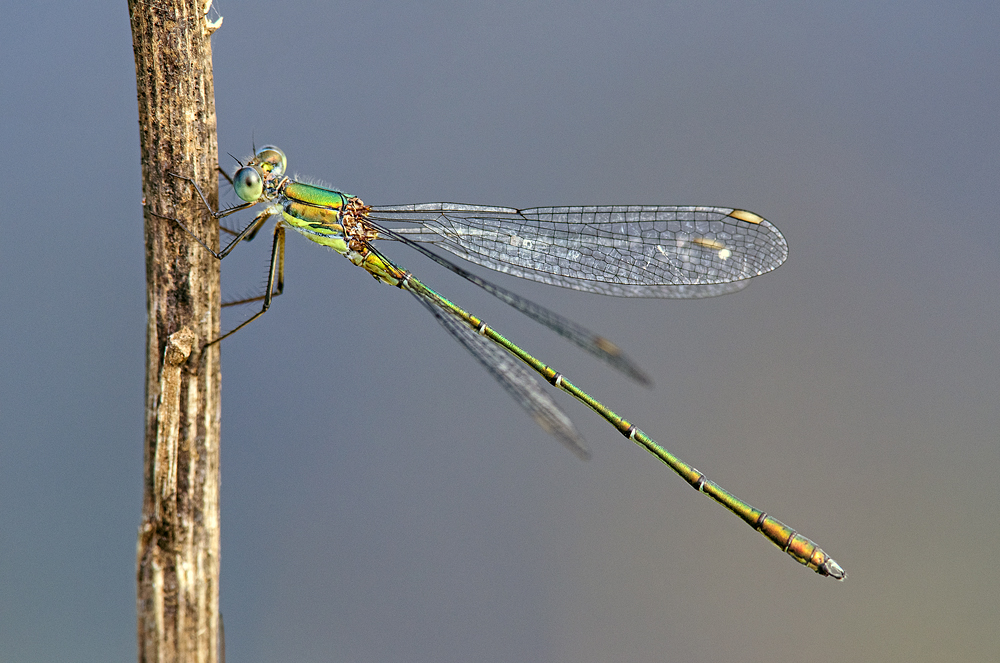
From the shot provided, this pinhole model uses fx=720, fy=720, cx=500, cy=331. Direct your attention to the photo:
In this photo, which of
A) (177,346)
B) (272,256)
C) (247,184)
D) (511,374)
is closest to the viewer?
(177,346)

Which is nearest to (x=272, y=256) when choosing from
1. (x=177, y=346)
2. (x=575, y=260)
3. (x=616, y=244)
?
(x=177, y=346)

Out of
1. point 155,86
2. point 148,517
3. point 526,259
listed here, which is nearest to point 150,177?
point 155,86

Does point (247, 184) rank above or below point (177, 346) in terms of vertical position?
above

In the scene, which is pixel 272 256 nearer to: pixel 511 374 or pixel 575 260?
pixel 511 374

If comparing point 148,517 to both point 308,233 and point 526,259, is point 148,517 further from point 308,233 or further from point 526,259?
point 526,259

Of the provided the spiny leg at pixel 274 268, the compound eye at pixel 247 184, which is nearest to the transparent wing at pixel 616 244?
the spiny leg at pixel 274 268

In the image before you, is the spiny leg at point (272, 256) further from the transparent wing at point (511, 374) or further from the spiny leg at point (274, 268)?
the transparent wing at point (511, 374)
